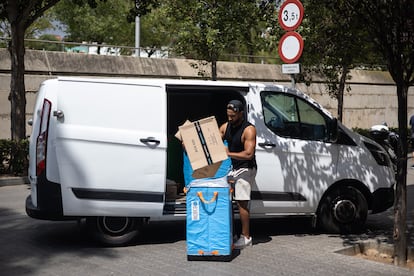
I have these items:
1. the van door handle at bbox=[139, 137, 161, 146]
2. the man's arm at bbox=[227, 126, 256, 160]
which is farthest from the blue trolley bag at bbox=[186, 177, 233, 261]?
the van door handle at bbox=[139, 137, 161, 146]

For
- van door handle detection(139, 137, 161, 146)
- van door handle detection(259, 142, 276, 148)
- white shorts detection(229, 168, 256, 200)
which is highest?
van door handle detection(139, 137, 161, 146)

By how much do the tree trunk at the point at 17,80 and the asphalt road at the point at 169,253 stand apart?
17.6 feet

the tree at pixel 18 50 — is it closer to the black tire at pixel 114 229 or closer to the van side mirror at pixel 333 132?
the black tire at pixel 114 229

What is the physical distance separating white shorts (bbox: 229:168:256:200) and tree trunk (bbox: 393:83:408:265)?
1.67 m

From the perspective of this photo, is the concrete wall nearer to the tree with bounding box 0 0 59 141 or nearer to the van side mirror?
the tree with bounding box 0 0 59 141

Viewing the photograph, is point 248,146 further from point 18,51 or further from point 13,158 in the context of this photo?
point 18,51

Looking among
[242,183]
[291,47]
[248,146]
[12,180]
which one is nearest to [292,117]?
[248,146]

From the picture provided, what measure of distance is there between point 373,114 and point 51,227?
779 inches

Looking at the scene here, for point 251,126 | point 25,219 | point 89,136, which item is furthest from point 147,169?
point 25,219

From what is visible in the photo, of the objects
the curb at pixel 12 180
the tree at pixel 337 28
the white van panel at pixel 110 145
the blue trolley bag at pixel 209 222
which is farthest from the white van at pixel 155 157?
the curb at pixel 12 180

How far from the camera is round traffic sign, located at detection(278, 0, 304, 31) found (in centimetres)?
Answer: 895

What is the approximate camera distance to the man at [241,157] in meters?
6.78

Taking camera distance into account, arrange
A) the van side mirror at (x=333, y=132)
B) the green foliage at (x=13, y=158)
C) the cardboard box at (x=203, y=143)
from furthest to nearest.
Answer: the green foliage at (x=13, y=158)
the van side mirror at (x=333, y=132)
the cardboard box at (x=203, y=143)

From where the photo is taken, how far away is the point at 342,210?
25.1 feet
